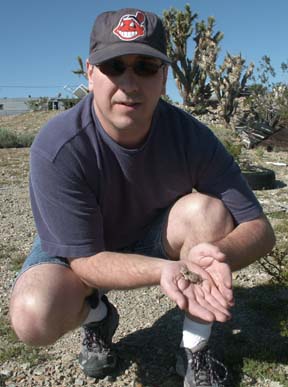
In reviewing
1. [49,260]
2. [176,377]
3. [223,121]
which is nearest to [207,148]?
[49,260]

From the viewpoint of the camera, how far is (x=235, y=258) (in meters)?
2.17

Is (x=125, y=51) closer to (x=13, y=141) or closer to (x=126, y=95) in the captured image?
(x=126, y=95)

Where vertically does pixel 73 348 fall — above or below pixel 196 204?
below

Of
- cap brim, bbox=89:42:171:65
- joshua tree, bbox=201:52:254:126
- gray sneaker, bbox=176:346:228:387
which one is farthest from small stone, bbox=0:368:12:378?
joshua tree, bbox=201:52:254:126

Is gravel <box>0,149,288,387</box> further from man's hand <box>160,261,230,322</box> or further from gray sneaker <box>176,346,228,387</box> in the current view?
man's hand <box>160,261,230,322</box>

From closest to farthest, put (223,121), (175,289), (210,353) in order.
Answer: (175,289) < (210,353) < (223,121)

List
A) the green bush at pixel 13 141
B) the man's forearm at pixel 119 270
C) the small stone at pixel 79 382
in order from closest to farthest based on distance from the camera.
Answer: the man's forearm at pixel 119 270
the small stone at pixel 79 382
the green bush at pixel 13 141

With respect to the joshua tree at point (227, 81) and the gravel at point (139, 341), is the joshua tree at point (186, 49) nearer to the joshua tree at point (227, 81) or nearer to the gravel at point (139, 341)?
the joshua tree at point (227, 81)

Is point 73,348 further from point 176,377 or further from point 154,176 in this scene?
point 154,176

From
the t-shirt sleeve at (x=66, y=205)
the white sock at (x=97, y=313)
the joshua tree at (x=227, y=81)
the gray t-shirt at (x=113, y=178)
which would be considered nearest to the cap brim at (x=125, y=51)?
the gray t-shirt at (x=113, y=178)

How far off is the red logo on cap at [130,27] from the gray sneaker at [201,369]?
1333 millimetres

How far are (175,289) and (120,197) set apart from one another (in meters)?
0.60

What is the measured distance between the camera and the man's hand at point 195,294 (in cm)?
184

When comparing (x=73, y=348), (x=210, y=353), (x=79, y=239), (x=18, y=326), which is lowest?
(x=73, y=348)
